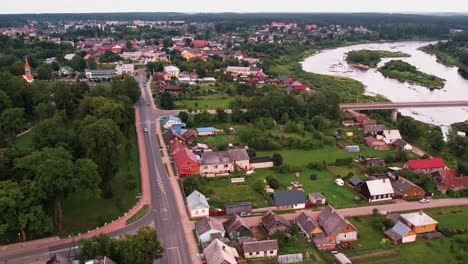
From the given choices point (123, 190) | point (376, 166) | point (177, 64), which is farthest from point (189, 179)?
point (177, 64)

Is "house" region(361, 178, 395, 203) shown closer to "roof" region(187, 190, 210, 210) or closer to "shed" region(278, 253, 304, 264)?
"shed" region(278, 253, 304, 264)

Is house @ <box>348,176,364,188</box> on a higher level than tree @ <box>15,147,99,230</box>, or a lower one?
lower

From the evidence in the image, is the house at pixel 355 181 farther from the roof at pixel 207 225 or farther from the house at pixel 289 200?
the roof at pixel 207 225

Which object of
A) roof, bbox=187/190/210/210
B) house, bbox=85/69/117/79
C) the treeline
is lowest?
roof, bbox=187/190/210/210

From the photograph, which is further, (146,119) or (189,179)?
(146,119)

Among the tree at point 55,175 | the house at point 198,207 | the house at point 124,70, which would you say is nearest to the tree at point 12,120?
the tree at point 55,175

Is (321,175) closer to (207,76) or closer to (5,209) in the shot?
(5,209)

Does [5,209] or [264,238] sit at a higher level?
[5,209]

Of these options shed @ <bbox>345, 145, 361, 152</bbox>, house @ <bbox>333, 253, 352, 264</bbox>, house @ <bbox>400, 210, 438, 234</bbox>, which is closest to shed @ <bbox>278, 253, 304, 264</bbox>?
house @ <bbox>333, 253, 352, 264</bbox>
